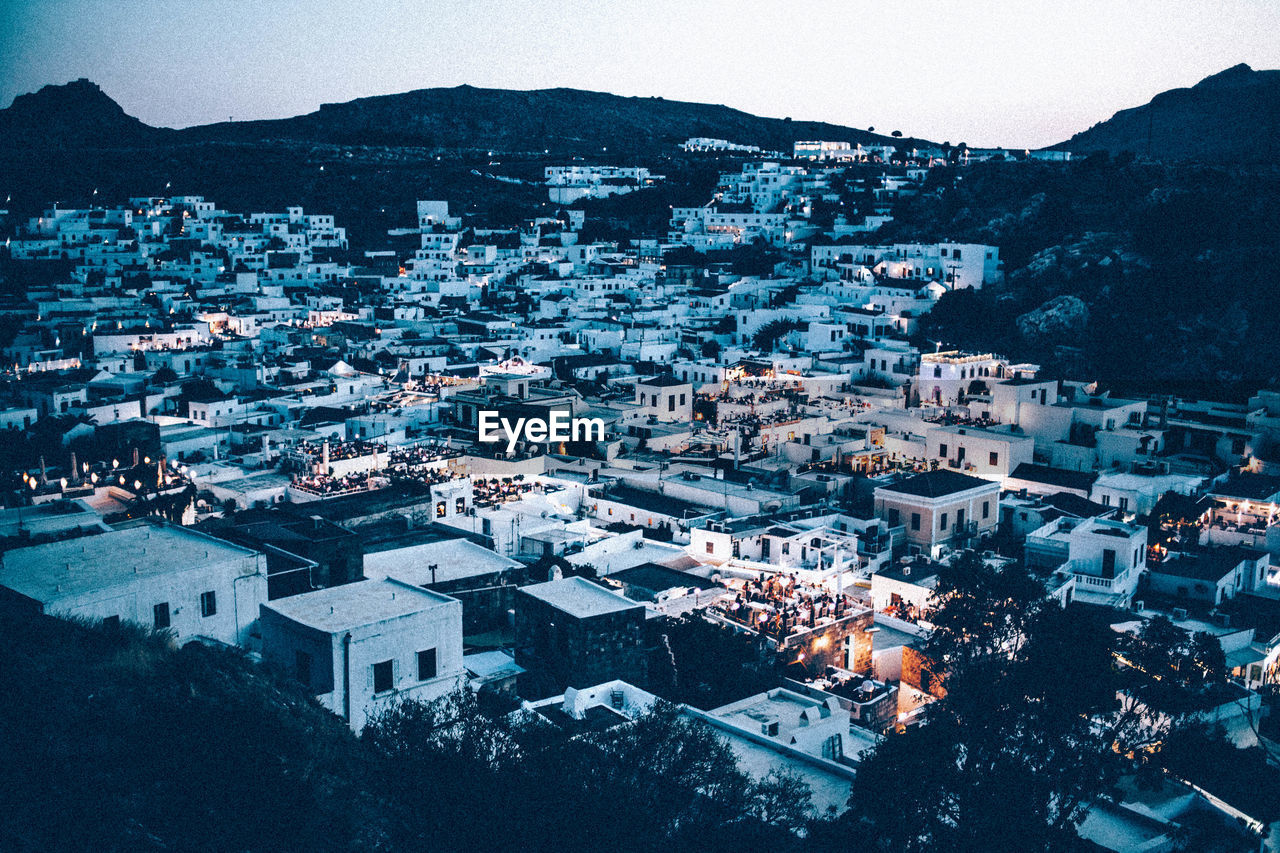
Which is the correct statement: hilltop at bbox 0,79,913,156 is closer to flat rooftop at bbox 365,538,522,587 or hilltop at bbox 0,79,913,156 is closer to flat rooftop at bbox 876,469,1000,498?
flat rooftop at bbox 876,469,1000,498

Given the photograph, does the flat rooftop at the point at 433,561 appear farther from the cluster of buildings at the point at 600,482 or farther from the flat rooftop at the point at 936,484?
the flat rooftop at the point at 936,484

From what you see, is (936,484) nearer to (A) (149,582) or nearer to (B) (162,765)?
(A) (149,582)

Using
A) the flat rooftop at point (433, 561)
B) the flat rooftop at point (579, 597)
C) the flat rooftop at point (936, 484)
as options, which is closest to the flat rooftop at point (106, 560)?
the flat rooftop at point (433, 561)

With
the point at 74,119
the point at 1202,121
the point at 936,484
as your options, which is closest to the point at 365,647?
the point at 936,484

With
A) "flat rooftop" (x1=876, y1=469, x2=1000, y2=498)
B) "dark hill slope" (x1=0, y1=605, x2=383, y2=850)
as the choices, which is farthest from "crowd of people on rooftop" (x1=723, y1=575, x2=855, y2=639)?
"dark hill slope" (x1=0, y1=605, x2=383, y2=850)

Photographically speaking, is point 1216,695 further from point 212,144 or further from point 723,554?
point 212,144
